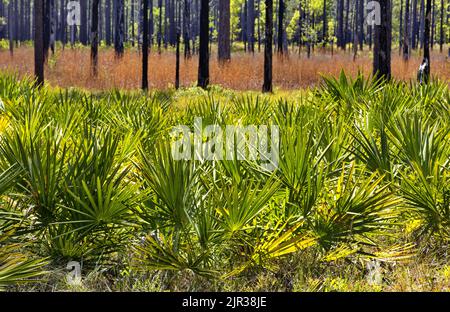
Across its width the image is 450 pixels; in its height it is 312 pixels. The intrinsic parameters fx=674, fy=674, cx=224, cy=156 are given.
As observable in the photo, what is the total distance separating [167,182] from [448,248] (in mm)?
2117

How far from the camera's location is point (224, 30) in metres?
21.8

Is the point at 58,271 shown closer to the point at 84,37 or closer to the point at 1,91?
the point at 1,91

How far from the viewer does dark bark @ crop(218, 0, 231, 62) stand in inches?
843

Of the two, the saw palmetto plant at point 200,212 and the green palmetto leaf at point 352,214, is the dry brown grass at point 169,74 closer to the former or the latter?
the saw palmetto plant at point 200,212

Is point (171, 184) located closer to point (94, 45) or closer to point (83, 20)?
point (94, 45)

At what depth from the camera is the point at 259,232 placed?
4262 millimetres

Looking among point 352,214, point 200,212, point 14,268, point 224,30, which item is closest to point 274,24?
point 224,30

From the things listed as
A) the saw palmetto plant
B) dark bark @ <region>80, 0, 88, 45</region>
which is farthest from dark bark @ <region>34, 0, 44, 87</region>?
dark bark @ <region>80, 0, 88, 45</region>

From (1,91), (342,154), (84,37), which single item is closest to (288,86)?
(1,91)

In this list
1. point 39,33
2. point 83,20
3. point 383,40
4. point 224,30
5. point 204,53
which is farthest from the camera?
point 83,20

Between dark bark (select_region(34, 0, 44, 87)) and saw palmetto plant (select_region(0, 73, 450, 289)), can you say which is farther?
dark bark (select_region(34, 0, 44, 87))

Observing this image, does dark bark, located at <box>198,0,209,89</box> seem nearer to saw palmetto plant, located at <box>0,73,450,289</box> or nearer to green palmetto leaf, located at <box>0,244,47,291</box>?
saw palmetto plant, located at <box>0,73,450,289</box>

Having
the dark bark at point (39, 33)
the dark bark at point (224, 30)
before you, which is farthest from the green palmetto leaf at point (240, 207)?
the dark bark at point (224, 30)
